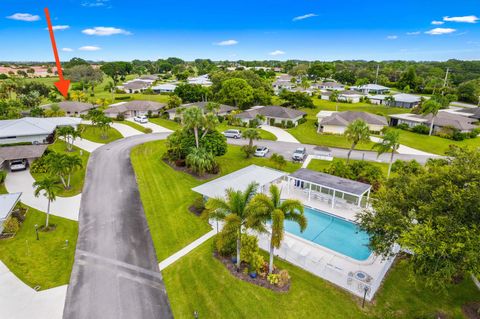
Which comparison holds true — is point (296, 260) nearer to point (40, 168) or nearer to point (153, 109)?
point (40, 168)

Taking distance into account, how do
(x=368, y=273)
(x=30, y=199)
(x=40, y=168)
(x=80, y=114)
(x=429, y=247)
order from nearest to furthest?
(x=429, y=247) → (x=368, y=273) → (x=30, y=199) → (x=40, y=168) → (x=80, y=114)

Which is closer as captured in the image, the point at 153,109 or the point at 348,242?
the point at 348,242

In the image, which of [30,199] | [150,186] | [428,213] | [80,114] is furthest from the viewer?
[80,114]

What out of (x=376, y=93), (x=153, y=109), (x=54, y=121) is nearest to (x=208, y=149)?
(x=54, y=121)

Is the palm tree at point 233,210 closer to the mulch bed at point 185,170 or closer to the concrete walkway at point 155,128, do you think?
the mulch bed at point 185,170

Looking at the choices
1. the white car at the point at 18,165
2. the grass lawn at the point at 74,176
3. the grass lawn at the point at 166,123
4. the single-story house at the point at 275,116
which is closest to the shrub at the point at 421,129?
the single-story house at the point at 275,116
